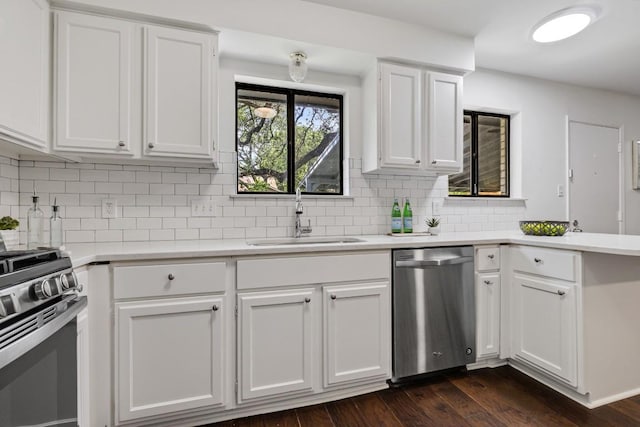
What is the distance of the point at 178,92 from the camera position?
1900 millimetres

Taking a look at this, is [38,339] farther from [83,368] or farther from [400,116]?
[400,116]

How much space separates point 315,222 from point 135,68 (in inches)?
58.8

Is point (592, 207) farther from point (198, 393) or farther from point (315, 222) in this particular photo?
point (198, 393)

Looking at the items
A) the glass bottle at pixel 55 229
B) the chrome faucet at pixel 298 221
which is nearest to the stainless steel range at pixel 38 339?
the glass bottle at pixel 55 229

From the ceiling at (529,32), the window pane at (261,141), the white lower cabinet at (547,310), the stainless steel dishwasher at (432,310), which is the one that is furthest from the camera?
the window pane at (261,141)

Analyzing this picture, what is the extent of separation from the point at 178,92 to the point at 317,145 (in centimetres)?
112

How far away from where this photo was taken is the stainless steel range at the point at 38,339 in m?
0.84

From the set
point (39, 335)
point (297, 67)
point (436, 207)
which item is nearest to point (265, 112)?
point (297, 67)

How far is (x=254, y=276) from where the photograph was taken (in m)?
1.72

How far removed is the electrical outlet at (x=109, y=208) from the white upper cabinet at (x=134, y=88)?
36cm

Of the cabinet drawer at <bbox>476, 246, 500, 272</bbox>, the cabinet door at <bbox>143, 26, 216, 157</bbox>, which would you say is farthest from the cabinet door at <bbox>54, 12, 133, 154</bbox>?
the cabinet drawer at <bbox>476, 246, 500, 272</bbox>

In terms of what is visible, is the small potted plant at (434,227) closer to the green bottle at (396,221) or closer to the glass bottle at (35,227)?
the green bottle at (396,221)

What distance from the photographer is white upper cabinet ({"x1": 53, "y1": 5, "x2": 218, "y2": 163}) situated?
172 centimetres

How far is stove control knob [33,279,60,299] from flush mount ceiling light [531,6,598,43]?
317cm
